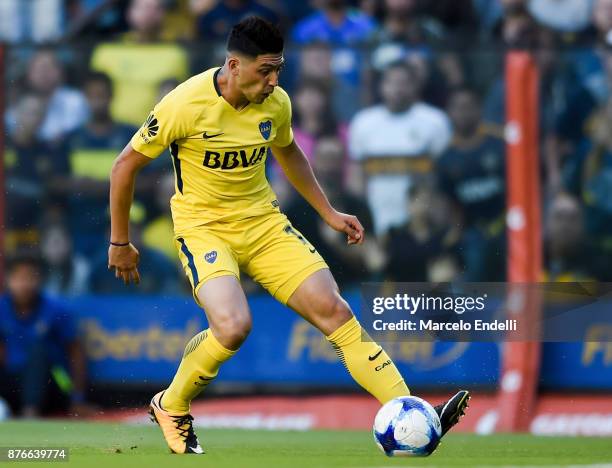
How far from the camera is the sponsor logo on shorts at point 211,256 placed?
7.92 metres

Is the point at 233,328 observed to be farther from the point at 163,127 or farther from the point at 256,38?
the point at 256,38

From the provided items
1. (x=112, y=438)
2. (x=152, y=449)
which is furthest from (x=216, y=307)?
(x=112, y=438)

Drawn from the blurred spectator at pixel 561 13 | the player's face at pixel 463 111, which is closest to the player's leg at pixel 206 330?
the player's face at pixel 463 111

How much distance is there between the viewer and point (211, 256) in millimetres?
7934

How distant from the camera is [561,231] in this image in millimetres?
11758

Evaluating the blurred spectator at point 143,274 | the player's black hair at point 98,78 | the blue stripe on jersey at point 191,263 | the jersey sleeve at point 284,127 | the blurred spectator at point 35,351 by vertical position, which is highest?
the jersey sleeve at point 284,127

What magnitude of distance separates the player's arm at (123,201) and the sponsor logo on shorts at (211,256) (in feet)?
1.31

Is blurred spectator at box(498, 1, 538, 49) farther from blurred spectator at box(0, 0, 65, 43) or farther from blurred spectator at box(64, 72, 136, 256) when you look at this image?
blurred spectator at box(0, 0, 65, 43)

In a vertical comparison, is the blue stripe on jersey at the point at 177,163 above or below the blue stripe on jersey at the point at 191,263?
above

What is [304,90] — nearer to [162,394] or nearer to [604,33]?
[604,33]

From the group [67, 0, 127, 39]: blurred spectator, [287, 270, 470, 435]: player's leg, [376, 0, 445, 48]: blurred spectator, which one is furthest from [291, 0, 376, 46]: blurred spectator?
[287, 270, 470, 435]: player's leg

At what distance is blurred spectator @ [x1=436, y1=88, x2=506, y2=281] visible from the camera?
11.8m

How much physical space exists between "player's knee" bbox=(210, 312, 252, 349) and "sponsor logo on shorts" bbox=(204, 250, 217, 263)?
395 millimetres

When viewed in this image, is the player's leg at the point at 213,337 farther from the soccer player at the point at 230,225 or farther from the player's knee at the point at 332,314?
the player's knee at the point at 332,314
